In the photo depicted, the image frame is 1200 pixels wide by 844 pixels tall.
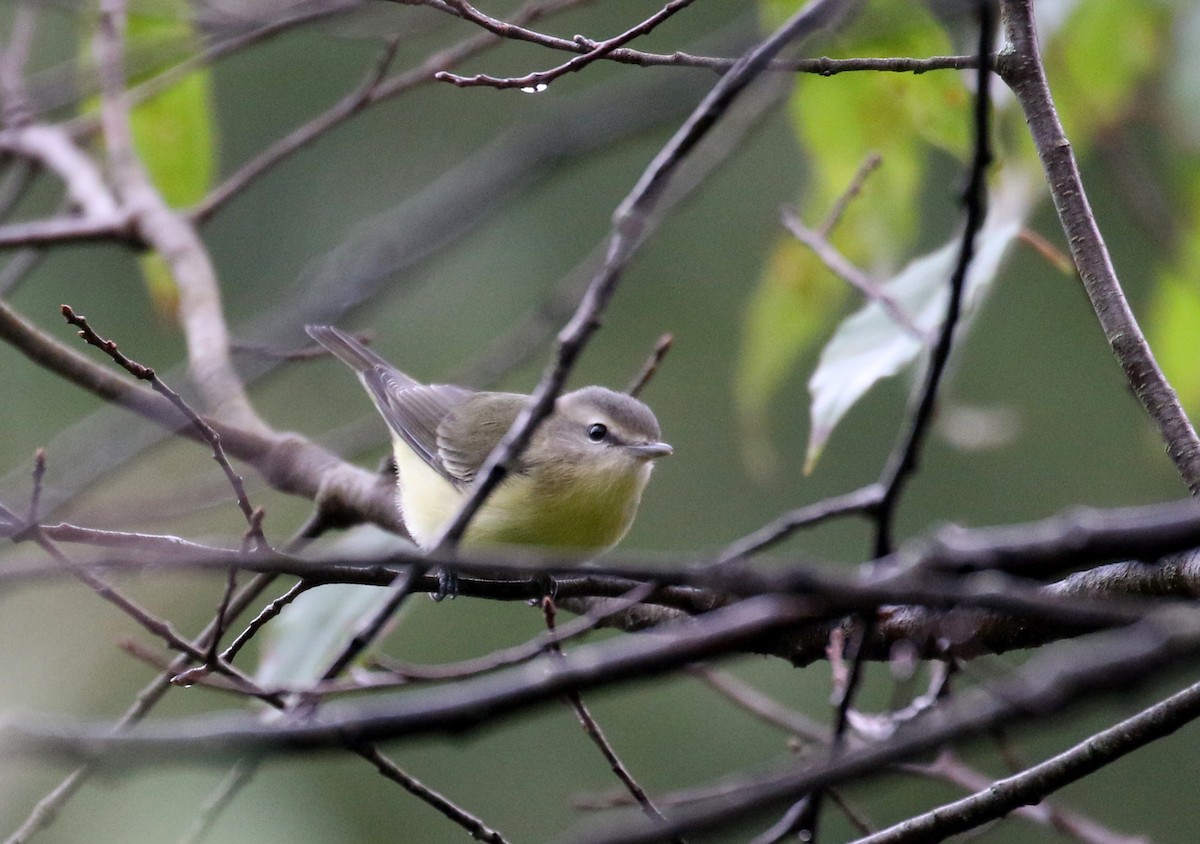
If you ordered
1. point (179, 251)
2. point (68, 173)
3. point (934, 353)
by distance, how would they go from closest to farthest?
point (934, 353)
point (179, 251)
point (68, 173)

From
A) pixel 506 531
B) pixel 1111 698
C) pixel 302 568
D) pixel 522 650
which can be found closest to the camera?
pixel 1111 698

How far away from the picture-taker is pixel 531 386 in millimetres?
7234

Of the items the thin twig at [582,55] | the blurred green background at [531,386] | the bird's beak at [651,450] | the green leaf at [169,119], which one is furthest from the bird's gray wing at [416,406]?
the thin twig at [582,55]

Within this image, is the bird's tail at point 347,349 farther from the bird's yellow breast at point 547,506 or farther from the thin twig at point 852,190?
the thin twig at point 852,190

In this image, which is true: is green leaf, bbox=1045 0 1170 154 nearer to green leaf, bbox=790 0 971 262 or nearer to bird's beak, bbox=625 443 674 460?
green leaf, bbox=790 0 971 262

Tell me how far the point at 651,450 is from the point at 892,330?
130 centimetres

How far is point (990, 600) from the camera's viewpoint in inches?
36.3

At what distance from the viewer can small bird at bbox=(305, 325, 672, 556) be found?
361cm

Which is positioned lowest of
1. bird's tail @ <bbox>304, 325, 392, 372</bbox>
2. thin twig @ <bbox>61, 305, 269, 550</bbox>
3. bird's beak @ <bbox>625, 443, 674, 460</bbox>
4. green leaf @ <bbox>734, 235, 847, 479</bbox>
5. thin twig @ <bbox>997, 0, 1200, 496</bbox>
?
thin twig @ <bbox>61, 305, 269, 550</bbox>

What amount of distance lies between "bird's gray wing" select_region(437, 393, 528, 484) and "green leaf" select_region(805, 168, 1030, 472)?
1607 mm

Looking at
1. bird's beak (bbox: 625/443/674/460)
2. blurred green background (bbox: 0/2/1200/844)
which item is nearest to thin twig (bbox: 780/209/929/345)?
bird's beak (bbox: 625/443/674/460)

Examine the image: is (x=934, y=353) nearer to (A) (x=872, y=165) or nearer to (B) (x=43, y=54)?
(A) (x=872, y=165)

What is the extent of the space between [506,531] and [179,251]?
4.56ft

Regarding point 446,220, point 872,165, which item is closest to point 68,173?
point 872,165
